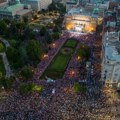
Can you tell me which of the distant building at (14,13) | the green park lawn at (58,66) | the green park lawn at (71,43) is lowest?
the green park lawn at (71,43)

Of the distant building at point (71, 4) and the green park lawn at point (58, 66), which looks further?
the distant building at point (71, 4)

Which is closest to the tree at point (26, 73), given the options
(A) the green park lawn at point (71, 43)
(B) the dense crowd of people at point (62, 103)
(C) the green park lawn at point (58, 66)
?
(B) the dense crowd of people at point (62, 103)

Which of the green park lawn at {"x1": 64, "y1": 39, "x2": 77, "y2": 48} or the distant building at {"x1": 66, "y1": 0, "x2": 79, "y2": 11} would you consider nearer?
the green park lawn at {"x1": 64, "y1": 39, "x2": 77, "y2": 48}

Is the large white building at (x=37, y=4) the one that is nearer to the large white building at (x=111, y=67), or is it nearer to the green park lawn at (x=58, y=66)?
the green park lawn at (x=58, y=66)

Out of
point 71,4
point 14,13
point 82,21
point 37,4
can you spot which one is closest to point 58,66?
point 82,21

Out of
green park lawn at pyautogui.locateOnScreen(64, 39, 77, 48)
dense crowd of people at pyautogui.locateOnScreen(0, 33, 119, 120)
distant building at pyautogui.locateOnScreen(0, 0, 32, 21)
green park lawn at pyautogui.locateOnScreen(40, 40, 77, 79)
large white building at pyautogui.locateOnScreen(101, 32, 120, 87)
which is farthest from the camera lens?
distant building at pyautogui.locateOnScreen(0, 0, 32, 21)

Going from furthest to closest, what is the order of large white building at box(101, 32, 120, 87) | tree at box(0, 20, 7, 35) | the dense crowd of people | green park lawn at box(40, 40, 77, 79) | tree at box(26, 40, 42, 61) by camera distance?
tree at box(0, 20, 7, 35), tree at box(26, 40, 42, 61), green park lawn at box(40, 40, 77, 79), large white building at box(101, 32, 120, 87), the dense crowd of people

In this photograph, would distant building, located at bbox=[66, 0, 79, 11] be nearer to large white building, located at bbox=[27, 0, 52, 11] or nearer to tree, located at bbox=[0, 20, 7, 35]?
large white building, located at bbox=[27, 0, 52, 11]

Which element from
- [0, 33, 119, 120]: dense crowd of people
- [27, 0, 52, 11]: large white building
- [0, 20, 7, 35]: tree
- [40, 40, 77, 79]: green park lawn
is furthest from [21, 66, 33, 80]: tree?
[27, 0, 52, 11]: large white building

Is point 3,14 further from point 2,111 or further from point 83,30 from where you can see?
point 2,111
